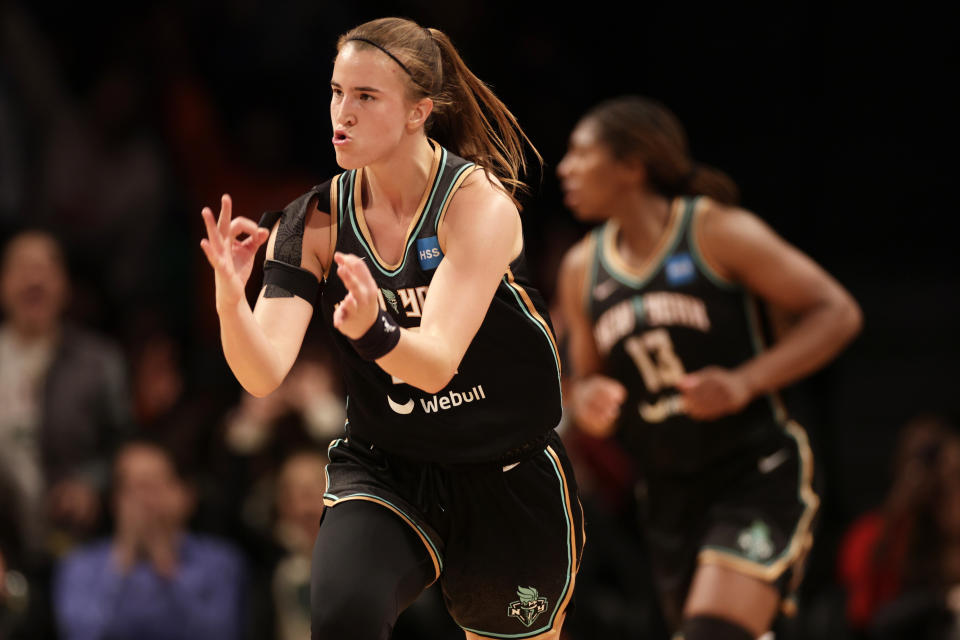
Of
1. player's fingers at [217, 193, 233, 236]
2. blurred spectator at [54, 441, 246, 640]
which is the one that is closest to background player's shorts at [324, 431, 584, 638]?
player's fingers at [217, 193, 233, 236]

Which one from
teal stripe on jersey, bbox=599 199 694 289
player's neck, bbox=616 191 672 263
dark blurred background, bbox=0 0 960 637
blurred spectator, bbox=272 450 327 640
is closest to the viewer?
teal stripe on jersey, bbox=599 199 694 289

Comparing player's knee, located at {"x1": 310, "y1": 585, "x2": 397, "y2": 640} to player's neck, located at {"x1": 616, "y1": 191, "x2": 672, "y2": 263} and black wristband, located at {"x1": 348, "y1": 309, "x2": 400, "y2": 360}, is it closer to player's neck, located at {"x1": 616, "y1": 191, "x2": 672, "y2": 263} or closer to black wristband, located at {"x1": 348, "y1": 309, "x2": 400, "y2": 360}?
black wristband, located at {"x1": 348, "y1": 309, "x2": 400, "y2": 360}

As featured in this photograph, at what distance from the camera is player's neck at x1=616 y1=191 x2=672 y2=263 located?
5266mm

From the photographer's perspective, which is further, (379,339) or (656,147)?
(656,147)

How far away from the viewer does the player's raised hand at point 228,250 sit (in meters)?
3.20

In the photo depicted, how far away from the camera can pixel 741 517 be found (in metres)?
4.82

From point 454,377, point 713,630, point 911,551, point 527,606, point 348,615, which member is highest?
point 454,377

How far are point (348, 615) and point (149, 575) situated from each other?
3596mm

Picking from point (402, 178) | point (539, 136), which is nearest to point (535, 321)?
point (402, 178)

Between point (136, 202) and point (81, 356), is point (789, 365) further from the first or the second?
point (136, 202)

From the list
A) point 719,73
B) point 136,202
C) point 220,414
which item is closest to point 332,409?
point 220,414

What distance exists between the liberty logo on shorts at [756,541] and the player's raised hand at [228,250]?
7.19 ft

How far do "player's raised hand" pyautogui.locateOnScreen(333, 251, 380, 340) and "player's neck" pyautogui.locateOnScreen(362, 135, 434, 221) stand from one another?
22.6 inches

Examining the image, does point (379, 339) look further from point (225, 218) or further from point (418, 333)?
point (225, 218)
